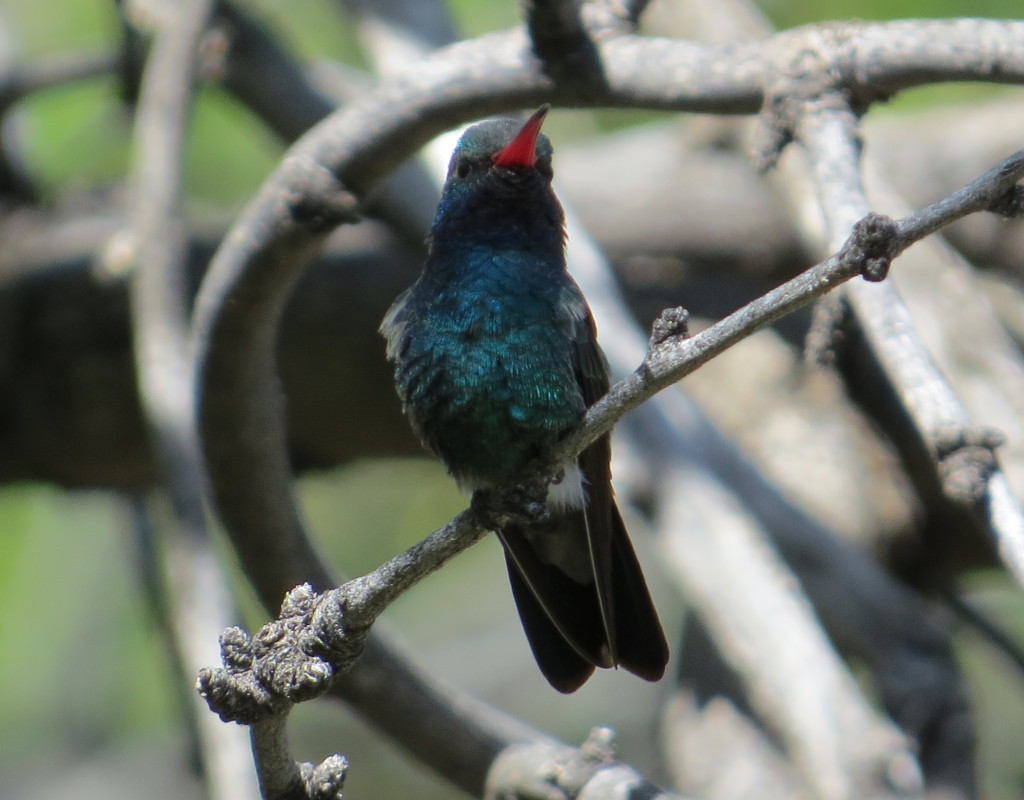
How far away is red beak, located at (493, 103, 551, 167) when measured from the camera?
3.14m

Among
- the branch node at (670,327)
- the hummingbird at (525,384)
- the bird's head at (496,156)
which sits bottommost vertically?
the branch node at (670,327)

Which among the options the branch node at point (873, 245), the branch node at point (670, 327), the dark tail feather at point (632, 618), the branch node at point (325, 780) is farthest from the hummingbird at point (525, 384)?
the branch node at point (873, 245)

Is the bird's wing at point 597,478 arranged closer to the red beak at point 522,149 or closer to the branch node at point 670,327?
the red beak at point 522,149

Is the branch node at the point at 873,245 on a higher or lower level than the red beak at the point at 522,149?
lower

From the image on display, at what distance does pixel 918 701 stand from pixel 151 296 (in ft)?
8.69

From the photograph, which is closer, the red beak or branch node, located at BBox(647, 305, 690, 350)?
branch node, located at BBox(647, 305, 690, 350)

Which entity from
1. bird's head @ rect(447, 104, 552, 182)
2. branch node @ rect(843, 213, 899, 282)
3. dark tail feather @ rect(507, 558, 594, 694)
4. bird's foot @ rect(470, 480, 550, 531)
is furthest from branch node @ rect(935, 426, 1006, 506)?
bird's head @ rect(447, 104, 552, 182)

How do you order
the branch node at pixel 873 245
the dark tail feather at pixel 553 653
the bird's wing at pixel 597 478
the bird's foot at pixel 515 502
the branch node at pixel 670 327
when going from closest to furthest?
the branch node at pixel 873 245
the branch node at pixel 670 327
the bird's foot at pixel 515 502
the bird's wing at pixel 597 478
the dark tail feather at pixel 553 653

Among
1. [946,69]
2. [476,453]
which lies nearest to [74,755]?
[476,453]

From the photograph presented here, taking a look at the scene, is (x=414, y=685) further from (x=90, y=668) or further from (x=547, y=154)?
(x=90, y=668)

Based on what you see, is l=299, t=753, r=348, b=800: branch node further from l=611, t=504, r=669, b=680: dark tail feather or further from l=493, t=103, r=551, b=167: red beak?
l=493, t=103, r=551, b=167: red beak

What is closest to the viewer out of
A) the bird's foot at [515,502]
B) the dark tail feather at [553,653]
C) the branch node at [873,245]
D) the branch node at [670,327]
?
Answer: the branch node at [873,245]

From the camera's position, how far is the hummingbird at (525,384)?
3273mm

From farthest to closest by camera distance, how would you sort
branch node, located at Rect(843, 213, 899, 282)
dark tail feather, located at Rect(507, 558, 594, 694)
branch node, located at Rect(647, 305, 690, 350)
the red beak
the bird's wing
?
dark tail feather, located at Rect(507, 558, 594, 694) → the bird's wing → the red beak → branch node, located at Rect(647, 305, 690, 350) → branch node, located at Rect(843, 213, 899, 282)
